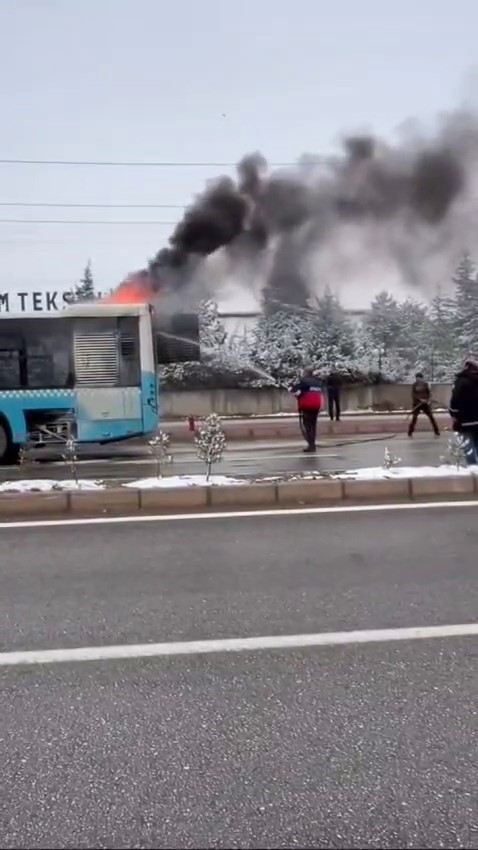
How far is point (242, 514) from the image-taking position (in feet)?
26.5

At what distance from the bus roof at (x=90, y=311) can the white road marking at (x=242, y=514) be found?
6915 millimetres

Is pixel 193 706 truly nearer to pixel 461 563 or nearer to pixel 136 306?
pixel 461 563

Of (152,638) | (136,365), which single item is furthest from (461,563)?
(136,365)

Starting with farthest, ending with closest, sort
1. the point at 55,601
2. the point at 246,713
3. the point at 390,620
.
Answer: the point at 55,601, the point at 390,620, the point at 246,713

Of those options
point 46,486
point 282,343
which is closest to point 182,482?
point 46,486

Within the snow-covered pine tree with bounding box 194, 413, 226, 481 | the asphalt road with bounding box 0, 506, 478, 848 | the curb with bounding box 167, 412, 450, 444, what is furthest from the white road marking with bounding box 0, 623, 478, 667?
the curb with bounding box 167, 412, 450, 444

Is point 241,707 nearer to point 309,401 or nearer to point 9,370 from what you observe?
point 309,401

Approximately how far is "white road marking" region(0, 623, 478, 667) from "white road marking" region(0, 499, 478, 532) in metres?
3.38

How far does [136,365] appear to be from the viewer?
1438 centimetres

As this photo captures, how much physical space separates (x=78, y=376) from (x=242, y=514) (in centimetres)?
689

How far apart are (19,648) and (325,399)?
2386 cm

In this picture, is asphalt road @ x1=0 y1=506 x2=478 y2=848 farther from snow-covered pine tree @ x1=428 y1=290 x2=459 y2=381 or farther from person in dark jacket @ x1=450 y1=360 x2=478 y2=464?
snow-covered pine tree @ x1=428 y1=290 x2=459 y2=381

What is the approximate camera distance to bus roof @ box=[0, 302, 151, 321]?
46.4ft

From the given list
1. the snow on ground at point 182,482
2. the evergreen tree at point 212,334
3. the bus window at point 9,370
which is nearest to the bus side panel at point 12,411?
the bus window at point 9,370
